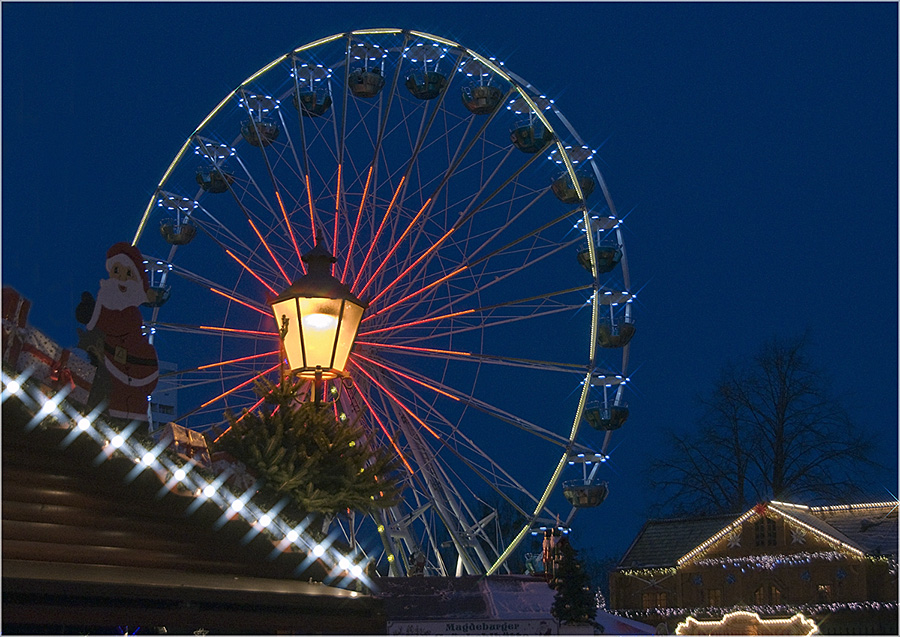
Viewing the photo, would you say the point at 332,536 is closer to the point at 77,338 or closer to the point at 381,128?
the point at 77,338

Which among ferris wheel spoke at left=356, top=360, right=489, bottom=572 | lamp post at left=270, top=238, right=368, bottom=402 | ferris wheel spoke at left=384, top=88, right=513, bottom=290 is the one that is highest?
ferris wheel spoke at left=384, top=88, right=513, bottom=290

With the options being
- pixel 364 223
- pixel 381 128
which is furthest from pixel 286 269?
pixel 381 128

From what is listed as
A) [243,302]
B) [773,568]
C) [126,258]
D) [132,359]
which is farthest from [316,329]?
[773,568]

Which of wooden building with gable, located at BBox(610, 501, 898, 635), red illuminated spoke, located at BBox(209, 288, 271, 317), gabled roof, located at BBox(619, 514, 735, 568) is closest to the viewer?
red illuminated spoke, located at BBox(209, 288, 271, 317)

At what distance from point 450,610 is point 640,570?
12.7 metres

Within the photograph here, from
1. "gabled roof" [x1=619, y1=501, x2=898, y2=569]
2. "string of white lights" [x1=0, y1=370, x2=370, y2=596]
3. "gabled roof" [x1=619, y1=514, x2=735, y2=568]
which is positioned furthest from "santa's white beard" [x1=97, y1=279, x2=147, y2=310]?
"gabled roof" [x1=619, y1=514, x2=735, y2=568]

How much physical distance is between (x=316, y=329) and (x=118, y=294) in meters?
1.34

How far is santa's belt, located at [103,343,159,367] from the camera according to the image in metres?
7.17

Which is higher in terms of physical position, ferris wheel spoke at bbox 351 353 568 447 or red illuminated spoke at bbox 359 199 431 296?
red illuminated spoke at bbox 359 199 431 296

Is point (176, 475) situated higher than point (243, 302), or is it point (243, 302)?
point (243, 302)

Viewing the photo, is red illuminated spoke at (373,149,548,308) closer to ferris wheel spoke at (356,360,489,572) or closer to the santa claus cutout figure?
ferris wheel spoke at (356,360,489,572)

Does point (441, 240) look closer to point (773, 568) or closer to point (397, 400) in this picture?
point (397, 400)

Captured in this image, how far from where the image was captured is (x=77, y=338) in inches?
282

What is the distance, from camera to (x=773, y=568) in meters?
28.6
